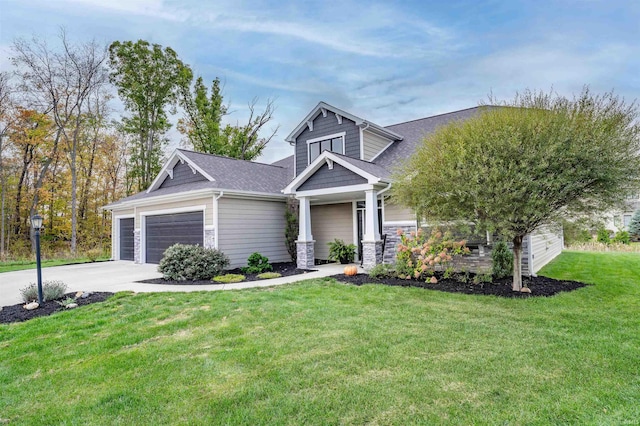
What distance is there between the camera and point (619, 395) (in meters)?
3.15

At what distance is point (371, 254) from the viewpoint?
10.5 m

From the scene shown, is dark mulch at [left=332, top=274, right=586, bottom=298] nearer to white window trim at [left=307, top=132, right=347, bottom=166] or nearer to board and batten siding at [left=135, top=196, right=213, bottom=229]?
board and batten siding at [left=135, top=196, right=213, bottom=229]

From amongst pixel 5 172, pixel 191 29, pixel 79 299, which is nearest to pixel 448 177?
pixel 79 299

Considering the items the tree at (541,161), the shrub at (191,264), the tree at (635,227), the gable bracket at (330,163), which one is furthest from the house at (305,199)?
the tree at (635,227)

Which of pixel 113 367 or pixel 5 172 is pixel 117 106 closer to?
pixel 5 172

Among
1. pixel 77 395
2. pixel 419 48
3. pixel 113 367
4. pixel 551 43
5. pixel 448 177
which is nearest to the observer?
pixel 77 395

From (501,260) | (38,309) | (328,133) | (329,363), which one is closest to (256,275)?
(38,309)

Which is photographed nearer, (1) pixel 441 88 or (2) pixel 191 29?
(2) pixel 191 29

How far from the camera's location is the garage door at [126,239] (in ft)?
55.9

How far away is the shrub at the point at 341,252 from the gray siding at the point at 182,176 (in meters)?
5.73

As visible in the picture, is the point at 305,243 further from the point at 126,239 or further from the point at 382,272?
the point at 126,239

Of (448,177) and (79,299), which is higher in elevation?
(448,177)

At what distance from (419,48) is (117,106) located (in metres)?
21.1

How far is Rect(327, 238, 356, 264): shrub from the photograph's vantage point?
507 inches
